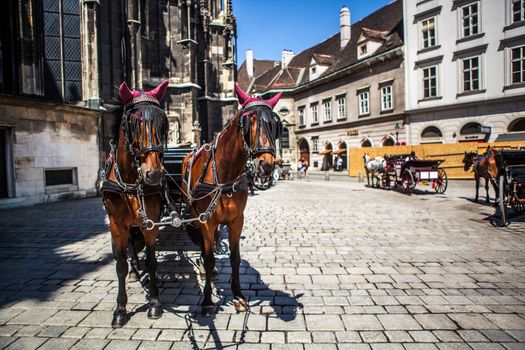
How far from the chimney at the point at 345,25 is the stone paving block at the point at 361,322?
3905 centimetres

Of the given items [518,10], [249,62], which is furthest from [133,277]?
[249,62]

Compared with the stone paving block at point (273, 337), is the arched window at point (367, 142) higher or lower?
higher

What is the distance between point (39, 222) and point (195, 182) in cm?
687

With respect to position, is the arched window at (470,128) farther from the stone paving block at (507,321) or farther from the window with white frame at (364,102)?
the stone paving block at (507,321)

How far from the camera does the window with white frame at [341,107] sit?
32781 millimetres

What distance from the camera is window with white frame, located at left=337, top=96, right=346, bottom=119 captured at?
108 ft

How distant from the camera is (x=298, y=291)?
13.1ft

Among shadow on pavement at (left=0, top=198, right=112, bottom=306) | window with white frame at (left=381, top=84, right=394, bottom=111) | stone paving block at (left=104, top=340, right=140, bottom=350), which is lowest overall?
stone paving block at (left=104, top=340, right=140, bottom=350)

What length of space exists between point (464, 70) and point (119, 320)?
26.6 m

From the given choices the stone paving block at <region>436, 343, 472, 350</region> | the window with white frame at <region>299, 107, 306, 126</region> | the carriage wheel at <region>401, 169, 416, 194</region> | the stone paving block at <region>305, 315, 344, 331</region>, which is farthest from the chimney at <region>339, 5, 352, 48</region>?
the stone paving block at <region>436, 343, 472, 350</region>

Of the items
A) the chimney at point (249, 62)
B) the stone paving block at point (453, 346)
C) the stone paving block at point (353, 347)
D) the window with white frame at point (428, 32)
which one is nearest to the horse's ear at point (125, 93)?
the stone paving block at point (353, 347)

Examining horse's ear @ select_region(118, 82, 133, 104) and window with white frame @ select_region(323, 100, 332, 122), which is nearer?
horse's ear @ select_region(118, 82, 133, 104)

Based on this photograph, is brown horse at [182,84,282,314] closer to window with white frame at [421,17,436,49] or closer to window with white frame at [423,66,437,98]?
window with white frame at [423,66,437,98]

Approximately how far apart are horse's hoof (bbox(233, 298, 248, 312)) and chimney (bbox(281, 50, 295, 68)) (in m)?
47.0
